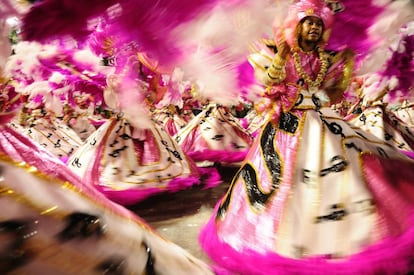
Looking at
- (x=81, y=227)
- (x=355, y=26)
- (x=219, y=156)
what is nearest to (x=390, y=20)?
(x=355, y=26)

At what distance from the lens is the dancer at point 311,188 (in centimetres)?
120

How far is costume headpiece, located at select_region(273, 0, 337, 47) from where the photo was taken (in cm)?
146

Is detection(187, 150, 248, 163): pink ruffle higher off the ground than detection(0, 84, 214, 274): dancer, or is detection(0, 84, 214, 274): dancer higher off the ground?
detection(0, 84, 214, 274): dancer

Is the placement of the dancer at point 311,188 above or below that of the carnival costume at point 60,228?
below

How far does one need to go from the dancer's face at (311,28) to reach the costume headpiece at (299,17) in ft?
0.06

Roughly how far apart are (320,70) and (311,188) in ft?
1.56

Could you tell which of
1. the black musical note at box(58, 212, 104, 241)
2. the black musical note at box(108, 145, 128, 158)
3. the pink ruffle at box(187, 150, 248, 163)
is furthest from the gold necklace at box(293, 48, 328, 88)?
→ the pink ruffle at box(187, 150, 248, 163)

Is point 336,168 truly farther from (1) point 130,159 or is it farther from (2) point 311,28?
(1) point 130,159

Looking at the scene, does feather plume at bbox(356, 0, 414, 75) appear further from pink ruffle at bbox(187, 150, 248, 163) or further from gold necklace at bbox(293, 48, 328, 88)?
pink ruffle at bbox(187, 150, 248, 163)

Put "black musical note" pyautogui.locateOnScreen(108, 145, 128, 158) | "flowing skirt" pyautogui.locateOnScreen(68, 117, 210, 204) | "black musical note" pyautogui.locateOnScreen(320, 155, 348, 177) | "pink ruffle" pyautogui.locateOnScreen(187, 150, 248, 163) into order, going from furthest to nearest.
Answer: "pink ruffle" pyautogui.locateOnScreen(187, 150, 248, 163), "black musical note" pyautogui.locateOnScreen(108, 145, 128, 158), "flowing skirt" pyautogui.locateOnScreen(68, 117, 210, 204), "black musical note" pyautogui.locateOnScreen(320, 155, 348, 177)

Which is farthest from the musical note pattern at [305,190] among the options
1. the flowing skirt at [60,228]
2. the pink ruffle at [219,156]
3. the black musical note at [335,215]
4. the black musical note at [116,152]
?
the pink ruffle at [219,156]

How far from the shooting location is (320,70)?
1545mm

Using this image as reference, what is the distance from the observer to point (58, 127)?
4.63m

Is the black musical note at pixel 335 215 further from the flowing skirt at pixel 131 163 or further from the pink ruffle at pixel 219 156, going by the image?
the pink ruffle at pixel 219 156
